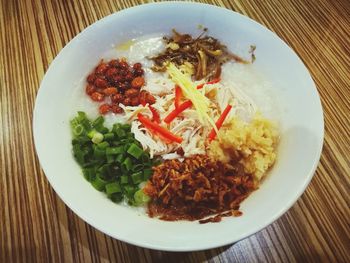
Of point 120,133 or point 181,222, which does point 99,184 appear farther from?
point 181,222

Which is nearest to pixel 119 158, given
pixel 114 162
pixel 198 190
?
pixel 114 162

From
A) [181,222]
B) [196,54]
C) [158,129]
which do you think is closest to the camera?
[181,222]

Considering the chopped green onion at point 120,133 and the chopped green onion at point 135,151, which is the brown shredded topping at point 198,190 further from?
the chopped green onion at point 120,133

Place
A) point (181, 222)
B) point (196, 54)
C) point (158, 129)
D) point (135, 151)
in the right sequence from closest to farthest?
point (181, 222) → point (135, 151) → point (158, 129) → point (196, 54)

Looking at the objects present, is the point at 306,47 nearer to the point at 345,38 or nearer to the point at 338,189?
the point at 345,38

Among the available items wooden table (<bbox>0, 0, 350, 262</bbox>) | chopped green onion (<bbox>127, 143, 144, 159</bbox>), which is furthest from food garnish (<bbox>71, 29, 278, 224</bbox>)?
wooden table (<bbox>0, 0, 350, 262</bbox>)

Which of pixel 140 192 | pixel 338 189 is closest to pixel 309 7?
pixel 338 189

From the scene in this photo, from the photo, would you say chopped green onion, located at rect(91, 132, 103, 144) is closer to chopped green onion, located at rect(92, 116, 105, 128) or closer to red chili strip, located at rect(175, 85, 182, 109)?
chopped green onion, located at rect(92, 116, 105, 128)
